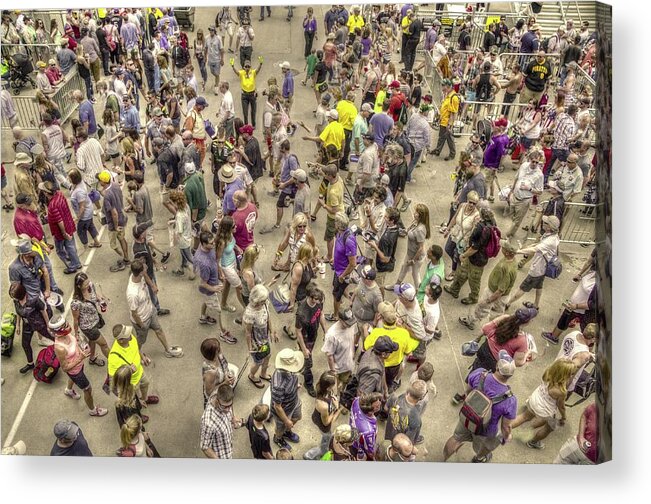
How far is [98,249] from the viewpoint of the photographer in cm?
984

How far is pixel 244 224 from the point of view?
8.39 metres

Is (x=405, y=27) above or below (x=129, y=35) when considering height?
above

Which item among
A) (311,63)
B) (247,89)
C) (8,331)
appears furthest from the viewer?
(311,63)

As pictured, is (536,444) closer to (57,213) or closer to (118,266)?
(118,266)

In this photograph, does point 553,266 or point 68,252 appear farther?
point 68,252

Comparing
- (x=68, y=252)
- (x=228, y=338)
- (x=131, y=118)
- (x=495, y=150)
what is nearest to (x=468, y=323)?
(x=228, y=338)

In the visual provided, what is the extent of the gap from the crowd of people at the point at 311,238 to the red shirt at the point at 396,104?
59 mm

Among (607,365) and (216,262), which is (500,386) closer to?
(607,365)

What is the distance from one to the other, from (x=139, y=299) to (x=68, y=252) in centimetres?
242

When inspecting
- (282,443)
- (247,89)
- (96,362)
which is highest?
(247,89)

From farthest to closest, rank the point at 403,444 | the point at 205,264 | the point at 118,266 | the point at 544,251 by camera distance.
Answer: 1. the point at 118,266
2. the point at 544,251
3. the point at 205,264
4. the point at 403,444

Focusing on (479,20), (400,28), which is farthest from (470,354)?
(479,20)

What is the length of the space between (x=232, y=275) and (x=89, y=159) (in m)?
3.30

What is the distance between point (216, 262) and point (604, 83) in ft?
16.3
